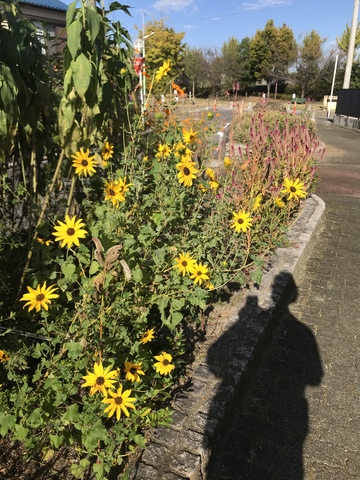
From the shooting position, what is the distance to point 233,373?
240 centimetres

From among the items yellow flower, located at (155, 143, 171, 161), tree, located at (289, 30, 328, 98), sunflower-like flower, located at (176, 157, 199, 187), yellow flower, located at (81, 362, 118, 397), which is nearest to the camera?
yellow flower, located at (81, 362, 118, 397)

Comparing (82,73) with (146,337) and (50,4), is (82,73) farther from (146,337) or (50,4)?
(50,4)

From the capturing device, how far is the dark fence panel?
19.9 meters

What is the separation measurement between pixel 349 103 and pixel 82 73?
22.8 m

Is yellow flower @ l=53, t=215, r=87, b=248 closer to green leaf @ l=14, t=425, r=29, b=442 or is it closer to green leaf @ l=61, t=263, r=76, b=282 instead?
green leaf @ l=61, t=263, r=76, b=282

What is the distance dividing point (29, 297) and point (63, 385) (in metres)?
0.48

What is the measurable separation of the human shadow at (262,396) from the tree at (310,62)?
1939 inches

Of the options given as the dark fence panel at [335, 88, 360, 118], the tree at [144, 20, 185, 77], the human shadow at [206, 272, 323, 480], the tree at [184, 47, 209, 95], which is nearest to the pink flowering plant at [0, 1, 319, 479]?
the human shadow at [206, 272, 323, 480]

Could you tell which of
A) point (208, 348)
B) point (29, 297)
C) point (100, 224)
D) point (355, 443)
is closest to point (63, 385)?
point (29, 297)

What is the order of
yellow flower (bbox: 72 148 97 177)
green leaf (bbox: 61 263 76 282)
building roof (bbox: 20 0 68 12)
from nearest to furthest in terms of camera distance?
green leaf (bbox: 61 263 76 282) → yellow flower (bbox: 72 148 97 177) → building roof (bbox: 20 0 68 12)

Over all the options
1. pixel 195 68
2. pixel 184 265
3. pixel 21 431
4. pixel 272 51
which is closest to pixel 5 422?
pixel 21 431

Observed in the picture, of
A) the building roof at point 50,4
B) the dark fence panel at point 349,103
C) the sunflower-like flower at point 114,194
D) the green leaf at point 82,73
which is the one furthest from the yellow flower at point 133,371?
the dark fence panel at point 349,103

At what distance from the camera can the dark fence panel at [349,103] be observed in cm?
1995

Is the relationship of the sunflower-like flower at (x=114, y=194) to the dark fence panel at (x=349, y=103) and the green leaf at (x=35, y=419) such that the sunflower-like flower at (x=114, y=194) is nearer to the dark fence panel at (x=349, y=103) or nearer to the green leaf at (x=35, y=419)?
the green leaf at (x=35, y=419)
